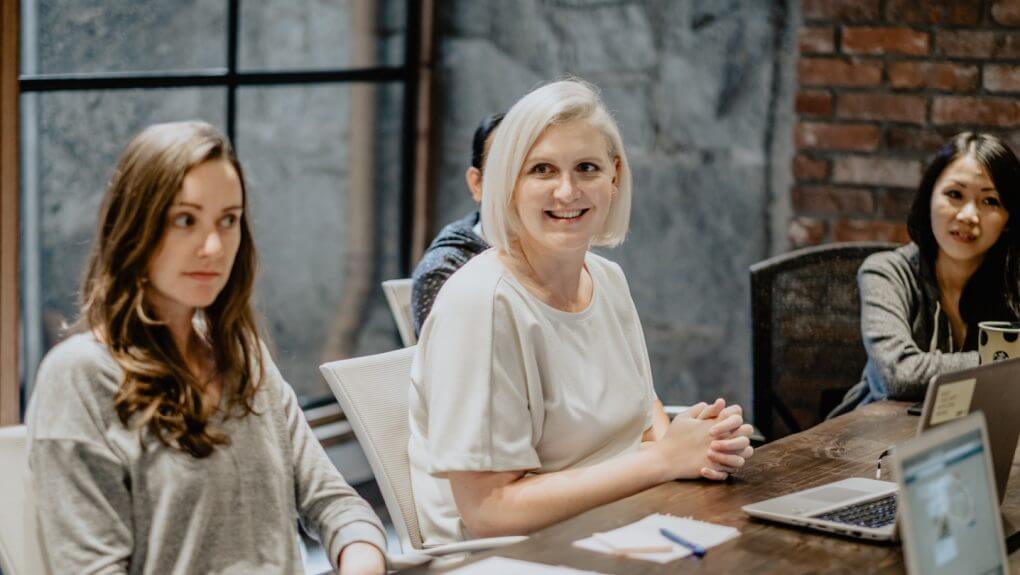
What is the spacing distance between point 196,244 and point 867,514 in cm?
102

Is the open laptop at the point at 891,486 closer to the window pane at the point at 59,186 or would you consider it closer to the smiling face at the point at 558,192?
the smiling face at the point at 558,192

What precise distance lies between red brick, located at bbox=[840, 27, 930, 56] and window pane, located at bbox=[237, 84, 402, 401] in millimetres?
1535

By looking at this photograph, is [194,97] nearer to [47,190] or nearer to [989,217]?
[47,190]

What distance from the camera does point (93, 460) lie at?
1611mm

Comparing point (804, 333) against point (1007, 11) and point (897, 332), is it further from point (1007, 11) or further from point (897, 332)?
point (1007, 11)

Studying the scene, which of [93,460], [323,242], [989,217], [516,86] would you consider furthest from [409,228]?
[93,460]

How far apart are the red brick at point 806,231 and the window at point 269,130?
134 cm

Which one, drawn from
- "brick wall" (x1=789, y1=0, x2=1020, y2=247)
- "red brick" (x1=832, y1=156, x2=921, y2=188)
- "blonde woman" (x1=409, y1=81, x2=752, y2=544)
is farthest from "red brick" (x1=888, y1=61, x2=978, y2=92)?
"blonde woman" (x1=409, y1=81, x2=752, y2=544)

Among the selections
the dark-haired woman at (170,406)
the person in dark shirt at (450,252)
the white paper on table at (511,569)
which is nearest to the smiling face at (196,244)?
the dark-haired woman at (170,406)

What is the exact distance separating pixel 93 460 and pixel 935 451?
3.26 ft

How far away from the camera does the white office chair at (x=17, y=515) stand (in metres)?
1.63

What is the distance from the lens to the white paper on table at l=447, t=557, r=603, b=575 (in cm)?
159

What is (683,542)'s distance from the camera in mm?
1719

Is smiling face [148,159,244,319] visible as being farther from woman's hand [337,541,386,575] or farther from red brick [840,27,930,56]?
red brick [840,27,930,56]
